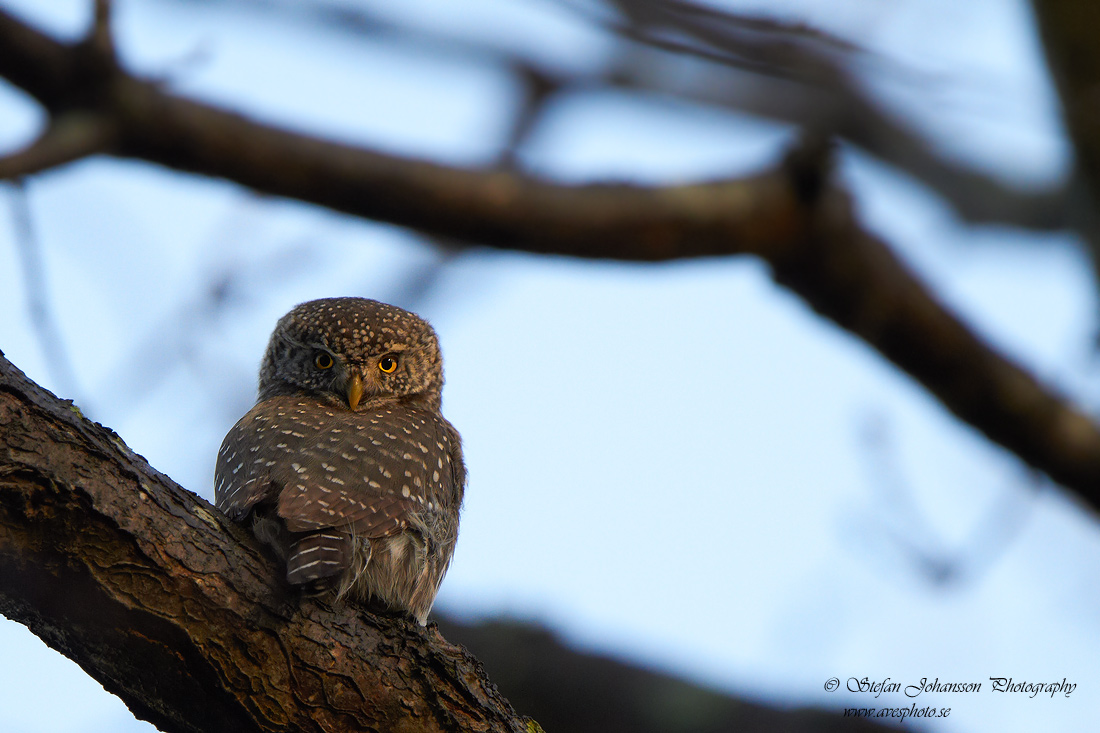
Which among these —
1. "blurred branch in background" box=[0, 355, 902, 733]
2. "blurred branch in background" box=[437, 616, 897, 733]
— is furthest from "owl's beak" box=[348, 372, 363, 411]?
"blurred branch in background" box=[0, 355, 902, 733]

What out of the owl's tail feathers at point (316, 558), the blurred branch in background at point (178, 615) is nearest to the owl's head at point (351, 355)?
the owl's tail feathers at point (316, 558)

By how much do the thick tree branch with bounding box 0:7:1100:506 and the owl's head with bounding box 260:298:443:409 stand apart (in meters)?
1.48

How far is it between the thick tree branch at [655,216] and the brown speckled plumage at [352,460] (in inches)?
40.4

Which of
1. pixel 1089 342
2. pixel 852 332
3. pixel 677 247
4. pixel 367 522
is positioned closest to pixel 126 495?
pixel 367 522

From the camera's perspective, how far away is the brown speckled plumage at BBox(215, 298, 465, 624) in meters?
3.85

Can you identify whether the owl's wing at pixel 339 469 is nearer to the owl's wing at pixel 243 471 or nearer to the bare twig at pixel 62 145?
the owl's wing at pixel 243 471

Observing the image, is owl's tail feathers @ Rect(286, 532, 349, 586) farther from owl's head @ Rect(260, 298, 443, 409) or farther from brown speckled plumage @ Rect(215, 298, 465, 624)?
owl's head @ Rect(260, 298, 443, 409)

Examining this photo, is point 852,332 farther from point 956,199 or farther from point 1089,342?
point 956,199

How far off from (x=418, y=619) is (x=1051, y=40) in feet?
11.4

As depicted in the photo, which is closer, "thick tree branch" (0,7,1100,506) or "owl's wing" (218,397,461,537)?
"owl's wing" (218,397,461,537)

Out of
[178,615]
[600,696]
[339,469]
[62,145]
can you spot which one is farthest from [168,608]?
[600,696]

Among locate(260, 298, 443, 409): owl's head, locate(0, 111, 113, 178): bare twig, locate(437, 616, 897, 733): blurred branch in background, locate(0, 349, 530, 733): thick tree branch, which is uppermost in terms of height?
locate(260, 298, 443, 409): owl's head

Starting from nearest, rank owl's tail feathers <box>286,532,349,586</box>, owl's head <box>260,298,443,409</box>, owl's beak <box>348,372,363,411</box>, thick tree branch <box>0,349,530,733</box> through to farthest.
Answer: thick tree branch <box>0,349,530,733</box> → owl's tail feathers <box>286,532,349,586</box> → owl's beak <box>348,372,363,411</box> → owl's head <box>260,298,443,409</box>

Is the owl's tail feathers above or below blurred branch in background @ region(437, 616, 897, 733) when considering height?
below
